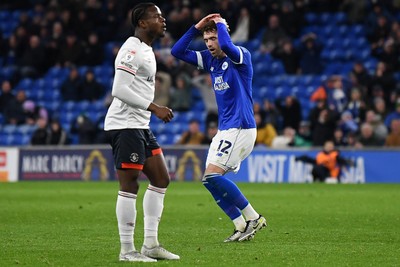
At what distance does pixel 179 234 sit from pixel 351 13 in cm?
1850

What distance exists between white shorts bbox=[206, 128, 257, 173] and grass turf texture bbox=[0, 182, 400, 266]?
0.86 meters

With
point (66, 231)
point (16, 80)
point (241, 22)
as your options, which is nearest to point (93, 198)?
point (66, 231)

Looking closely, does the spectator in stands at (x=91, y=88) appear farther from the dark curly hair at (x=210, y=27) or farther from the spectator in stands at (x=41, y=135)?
the dark curly hair at (x=210, y=27)

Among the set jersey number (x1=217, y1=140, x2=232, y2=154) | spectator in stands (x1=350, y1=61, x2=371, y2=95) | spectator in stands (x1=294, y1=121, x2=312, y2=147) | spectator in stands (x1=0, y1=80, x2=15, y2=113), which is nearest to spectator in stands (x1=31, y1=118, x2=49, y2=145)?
spectator in stands (x1=0, y1=80, x2=15, y2=113)

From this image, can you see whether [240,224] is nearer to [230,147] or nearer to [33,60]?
[230,147]

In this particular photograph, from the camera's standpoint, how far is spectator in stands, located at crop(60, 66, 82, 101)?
2938cm

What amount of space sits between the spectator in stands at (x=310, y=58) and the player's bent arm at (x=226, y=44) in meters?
16.9

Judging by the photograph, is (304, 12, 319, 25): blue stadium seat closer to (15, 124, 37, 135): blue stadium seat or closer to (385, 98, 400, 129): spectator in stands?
(385, 98, 400, 129): spectator in stands

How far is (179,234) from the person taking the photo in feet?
36.3

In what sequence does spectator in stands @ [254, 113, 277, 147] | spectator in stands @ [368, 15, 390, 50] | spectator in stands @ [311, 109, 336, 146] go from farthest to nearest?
spectator in stands @ [368, 15, 390, 50] → spectator in stands @ [254, 113, 277, 147] → spectator in stands @ [311, 109, 336, 146]

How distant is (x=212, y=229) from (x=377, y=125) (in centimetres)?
1278

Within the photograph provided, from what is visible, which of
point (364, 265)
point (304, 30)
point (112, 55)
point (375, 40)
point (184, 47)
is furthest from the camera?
point (112, 55)

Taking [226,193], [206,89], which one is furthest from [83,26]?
[226,193]

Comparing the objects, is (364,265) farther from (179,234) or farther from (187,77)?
(187,77)
